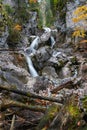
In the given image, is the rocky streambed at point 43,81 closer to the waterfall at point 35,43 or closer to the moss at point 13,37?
the waterfall at point 35,43

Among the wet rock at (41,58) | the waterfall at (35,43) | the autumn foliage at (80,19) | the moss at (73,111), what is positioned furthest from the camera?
the waterfall at (35,43)

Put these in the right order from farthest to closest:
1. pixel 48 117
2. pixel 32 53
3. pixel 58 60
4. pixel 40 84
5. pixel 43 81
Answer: pixel 32 53 → pixel 58 60 → pixel 43 81 → pixel 40 84 → pixel 48 117

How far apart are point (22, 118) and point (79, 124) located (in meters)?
1.00

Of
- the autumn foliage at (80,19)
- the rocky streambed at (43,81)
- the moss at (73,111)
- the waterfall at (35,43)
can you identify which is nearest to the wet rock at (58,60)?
the rocky streambed at (43,81)

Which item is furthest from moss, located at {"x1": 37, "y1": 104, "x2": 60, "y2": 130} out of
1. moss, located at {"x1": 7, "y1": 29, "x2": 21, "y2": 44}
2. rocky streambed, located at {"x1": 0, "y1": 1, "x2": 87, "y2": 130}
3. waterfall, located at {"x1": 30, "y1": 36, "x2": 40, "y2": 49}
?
moss, located at {"x1": 7, "y1": 29, "x2": 21, "y2": 44}

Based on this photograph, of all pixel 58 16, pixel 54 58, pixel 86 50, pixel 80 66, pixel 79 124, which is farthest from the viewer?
pixel 58 16

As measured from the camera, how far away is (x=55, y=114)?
123 inches

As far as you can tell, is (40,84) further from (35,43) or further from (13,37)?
(13,37)

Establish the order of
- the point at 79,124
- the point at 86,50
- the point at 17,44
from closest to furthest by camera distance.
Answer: the point at 79,124 < the point at 86,50 < the point at 17,44

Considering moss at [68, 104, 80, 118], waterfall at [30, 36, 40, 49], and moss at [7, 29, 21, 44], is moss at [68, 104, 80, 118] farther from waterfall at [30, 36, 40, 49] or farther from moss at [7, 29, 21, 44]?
moss at [7, 29, 21, 44]

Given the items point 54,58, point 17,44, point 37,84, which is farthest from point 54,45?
point 37,84

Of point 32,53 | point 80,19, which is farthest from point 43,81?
point 32,53

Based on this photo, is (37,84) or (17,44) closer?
(37,84)

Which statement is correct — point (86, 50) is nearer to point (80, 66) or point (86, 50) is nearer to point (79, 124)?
point (80, 66)
